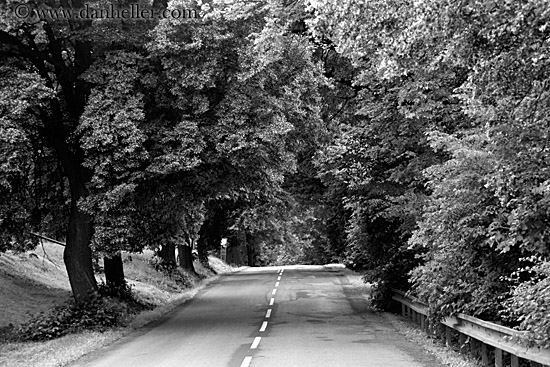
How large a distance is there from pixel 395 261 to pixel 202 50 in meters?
9.00

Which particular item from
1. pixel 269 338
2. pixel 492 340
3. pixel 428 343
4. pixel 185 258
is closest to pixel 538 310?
pixel 492 340

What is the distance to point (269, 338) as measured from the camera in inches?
640

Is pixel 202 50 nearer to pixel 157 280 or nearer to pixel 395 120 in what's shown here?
pixel 395 120

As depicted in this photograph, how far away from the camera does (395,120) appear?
716 inches

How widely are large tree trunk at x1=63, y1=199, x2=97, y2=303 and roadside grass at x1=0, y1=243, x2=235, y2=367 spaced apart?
1324 mm

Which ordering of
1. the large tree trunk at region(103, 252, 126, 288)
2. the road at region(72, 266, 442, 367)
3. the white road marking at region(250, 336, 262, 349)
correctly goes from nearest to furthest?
the road at region(72, 266, 442, 367)
the white road marking at region(250, 336, 262, 349)
the large tree trunk at region(103, 252, 126, 288)

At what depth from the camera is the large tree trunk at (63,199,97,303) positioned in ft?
66.0

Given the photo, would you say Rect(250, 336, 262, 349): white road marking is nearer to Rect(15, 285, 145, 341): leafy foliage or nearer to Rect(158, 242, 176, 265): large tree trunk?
Rect(15, 285, 145, 341): leafy foliage

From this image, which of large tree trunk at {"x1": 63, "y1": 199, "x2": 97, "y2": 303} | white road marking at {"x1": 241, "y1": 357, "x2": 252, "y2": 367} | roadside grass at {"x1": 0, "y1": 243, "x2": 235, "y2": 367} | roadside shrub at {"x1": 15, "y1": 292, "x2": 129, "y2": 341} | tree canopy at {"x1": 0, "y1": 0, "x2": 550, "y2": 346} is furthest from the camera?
large tree trunk at {"x1": 63, "y1": 199, "x2": 97, "y2": 303}

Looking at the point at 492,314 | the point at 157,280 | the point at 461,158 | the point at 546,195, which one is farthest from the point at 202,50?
the point at 157,280

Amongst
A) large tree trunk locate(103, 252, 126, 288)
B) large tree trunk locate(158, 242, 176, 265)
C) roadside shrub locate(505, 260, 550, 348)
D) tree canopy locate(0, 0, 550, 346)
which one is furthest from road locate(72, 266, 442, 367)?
large tree trunk locate(158, 242, 176, 265)

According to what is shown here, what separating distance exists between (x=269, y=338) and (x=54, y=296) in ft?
44.4

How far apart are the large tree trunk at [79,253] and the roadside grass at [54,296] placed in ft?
4.34

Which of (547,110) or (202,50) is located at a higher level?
(202,50)
